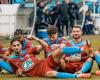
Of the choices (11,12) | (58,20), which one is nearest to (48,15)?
(58,20)

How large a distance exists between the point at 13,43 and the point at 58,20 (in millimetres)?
14519

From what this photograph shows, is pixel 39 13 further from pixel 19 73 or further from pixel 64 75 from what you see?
pixel 64 75

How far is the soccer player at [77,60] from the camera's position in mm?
10523

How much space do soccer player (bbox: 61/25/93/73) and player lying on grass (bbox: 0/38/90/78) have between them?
300 mm

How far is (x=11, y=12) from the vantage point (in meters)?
23.1

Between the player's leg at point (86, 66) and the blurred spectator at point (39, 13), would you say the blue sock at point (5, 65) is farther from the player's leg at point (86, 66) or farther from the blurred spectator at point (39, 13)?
the blurred spectator at point (39, 13)

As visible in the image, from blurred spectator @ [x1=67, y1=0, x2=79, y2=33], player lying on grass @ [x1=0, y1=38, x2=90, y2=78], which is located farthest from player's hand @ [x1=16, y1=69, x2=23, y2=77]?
blurred spectator @ [x1=67, y1=0, x2=79, y2=33]

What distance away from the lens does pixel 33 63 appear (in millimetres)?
10578

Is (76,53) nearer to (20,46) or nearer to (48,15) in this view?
(20,46)

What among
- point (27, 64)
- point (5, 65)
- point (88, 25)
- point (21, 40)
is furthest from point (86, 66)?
point (88, 25)

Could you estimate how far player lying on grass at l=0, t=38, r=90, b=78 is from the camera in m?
10.2

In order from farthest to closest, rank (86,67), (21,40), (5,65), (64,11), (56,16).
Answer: (56,16) < (64,11) < (5,65) < (21,40) < (86,67)

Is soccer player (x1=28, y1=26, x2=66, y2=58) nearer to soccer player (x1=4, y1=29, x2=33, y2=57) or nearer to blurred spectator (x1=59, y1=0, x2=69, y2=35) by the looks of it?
soccer player (x1=4, y1=29, x2=33, y2=57)

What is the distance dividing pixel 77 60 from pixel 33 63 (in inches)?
36.2
